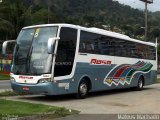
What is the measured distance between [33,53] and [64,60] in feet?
4.38

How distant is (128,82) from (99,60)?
14.0 feet

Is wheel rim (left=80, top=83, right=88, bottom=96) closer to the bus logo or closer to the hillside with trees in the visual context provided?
the bus logo

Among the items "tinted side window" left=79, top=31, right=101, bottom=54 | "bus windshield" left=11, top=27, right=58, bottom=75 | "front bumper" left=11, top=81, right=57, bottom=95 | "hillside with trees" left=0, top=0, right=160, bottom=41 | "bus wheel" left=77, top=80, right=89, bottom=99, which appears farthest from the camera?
"hillside with trees" left=0, top=0, right=160, bottom=41

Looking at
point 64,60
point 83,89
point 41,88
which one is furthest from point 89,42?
point 41,88

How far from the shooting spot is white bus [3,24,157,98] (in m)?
16.7

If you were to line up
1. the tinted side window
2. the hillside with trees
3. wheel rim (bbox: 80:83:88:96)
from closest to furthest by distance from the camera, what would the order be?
wheel rim (bbox: 80:83:88:96), the tinted side window, the hillside with trees

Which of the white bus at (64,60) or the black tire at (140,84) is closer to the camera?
the white bus at (64,60)

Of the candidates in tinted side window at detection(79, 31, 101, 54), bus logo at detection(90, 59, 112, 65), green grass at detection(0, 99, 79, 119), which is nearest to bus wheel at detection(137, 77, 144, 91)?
bus logo at detection(90, 59, 112, 65)

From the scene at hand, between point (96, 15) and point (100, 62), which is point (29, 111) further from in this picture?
point (96, 15)

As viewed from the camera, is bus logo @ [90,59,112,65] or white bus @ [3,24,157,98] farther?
bus logo @ [90,59,112,65]

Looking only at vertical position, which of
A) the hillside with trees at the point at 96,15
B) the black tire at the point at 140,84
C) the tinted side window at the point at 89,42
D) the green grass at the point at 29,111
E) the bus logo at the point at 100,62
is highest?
the hillside with trees at the point at 96,15

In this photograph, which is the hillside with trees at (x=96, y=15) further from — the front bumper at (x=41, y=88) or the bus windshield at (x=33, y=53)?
the front bumper at (x=41, y=88)

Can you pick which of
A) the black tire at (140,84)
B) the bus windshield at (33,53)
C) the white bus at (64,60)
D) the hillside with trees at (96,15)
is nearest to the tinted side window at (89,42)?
the white bus at (64,60)

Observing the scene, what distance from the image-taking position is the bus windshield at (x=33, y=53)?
16.7 metres
